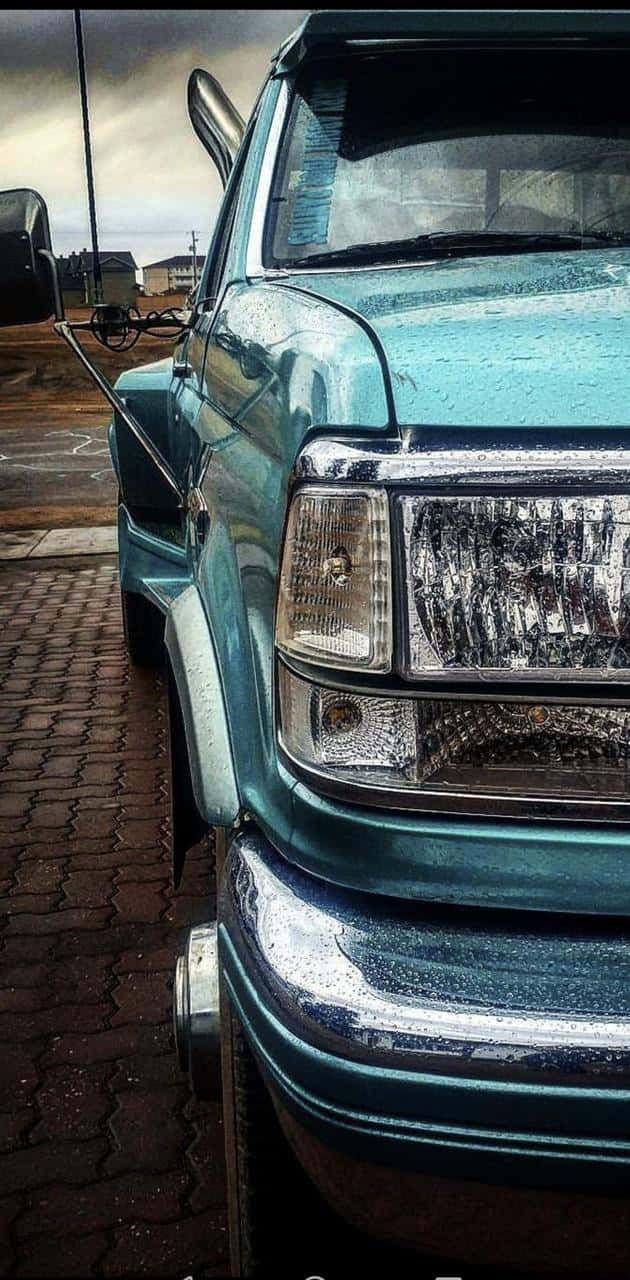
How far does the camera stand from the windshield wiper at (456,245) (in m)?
2.22

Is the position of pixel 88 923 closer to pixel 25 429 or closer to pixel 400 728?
pixel 400 728

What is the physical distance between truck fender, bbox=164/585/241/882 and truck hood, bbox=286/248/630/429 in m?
0.58

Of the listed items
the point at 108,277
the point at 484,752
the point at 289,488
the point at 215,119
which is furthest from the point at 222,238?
the point at 108,277

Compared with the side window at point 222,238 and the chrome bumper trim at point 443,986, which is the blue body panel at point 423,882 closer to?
the chrome bumper trim at point 443,986

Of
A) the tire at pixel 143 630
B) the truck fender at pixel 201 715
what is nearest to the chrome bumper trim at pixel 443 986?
the truck fender at pixel 201 715

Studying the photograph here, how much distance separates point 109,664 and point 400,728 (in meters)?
4.80

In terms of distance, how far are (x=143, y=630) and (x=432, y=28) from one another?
3.56m

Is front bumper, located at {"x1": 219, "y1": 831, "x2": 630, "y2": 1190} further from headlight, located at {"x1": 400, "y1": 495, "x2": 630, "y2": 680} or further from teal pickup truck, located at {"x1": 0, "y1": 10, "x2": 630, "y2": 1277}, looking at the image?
headlight, located at {"x1": 400, "y1": 495, "x2": 630, "y2": 680}

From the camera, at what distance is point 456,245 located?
2262mm

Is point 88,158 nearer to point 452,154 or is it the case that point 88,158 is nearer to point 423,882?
point 452,154

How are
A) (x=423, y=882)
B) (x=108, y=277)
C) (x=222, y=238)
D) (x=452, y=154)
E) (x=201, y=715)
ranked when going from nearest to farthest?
(x=423, y=882) → (x=201, y=715) → (x=452, y=154) → (x=222, y=238) → (x=108, y=277)

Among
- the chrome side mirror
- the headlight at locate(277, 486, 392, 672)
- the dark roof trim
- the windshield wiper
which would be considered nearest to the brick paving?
the headlight at locate(277, 486, 392, 672)

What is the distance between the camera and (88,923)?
134 inches

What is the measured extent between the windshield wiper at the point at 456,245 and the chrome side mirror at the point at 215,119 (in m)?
1.10
